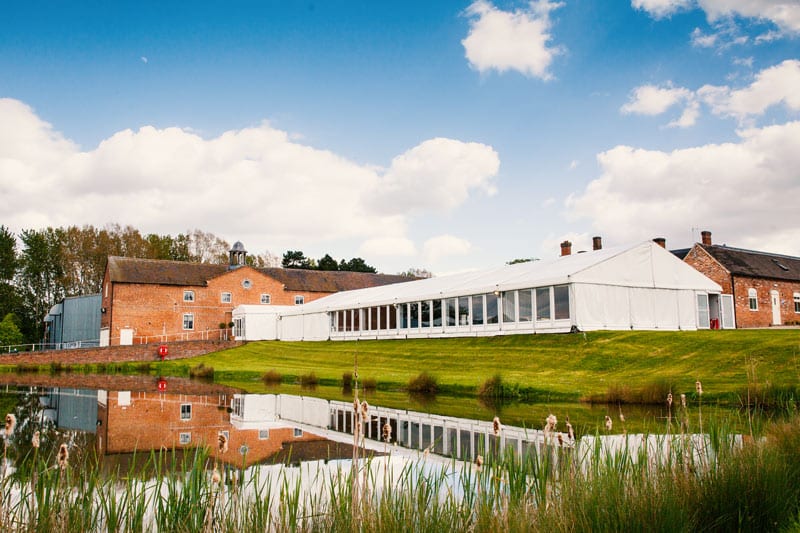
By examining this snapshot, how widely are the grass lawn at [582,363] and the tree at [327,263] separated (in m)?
44.0

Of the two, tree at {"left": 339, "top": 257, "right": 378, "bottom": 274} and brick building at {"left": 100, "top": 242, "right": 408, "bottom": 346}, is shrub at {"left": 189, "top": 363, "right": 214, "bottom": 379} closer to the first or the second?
brick building at {"left": 100, "top": 242, "right": 408, "bottom": 346}

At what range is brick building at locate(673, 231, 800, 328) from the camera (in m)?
33.8

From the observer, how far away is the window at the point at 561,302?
25344 mm

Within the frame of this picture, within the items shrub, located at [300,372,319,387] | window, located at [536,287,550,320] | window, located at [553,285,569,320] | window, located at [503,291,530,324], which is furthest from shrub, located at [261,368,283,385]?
window, located at [553,285,569,320]

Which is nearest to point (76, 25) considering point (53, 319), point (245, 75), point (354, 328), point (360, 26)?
point (245, 75)

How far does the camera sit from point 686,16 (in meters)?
19.8

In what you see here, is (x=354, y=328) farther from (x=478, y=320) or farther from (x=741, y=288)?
(x=741, y=288)

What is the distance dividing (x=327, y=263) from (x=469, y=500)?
71.8m

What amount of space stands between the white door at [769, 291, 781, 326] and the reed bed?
34610mm

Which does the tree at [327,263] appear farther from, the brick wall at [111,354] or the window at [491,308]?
the window at [491,308]

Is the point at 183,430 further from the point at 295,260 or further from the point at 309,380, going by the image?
the point at 295,260

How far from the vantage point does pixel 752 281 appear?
3462cm

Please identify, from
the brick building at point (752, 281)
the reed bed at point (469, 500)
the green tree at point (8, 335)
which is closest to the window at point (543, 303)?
the brick building at point (752, 281)

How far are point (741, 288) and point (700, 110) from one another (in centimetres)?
1661
